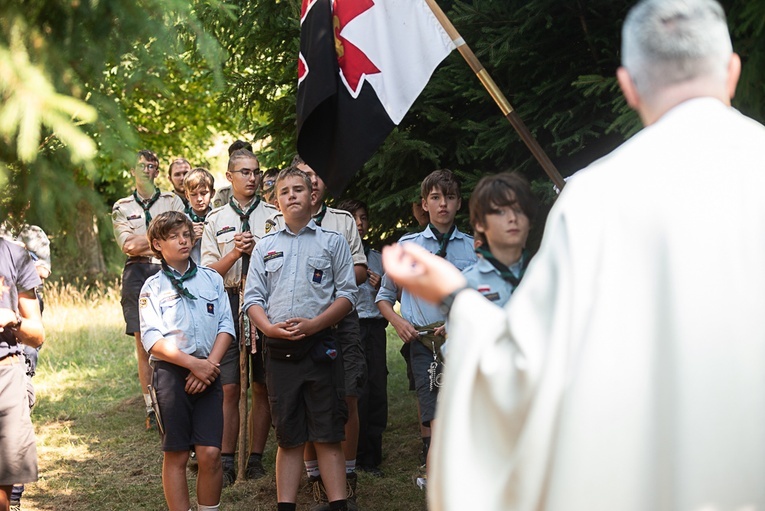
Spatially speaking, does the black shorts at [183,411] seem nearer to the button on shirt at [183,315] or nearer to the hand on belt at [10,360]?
the button on shirt at [183,315]

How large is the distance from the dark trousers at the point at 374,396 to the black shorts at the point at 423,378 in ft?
4.78

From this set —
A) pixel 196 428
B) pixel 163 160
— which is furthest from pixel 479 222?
pixel 163 160

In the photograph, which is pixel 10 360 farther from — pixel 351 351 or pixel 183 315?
pixel 351 351

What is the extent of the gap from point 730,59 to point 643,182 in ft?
1.67

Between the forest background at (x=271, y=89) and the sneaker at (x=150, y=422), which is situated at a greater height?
the forest background at (x=271, y=89)

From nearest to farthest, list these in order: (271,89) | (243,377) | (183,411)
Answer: (183,411) < (243,377) < (271,89)

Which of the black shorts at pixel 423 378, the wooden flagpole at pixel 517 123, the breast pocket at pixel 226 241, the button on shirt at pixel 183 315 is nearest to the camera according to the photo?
the wooden flagpole at pixel 517 123

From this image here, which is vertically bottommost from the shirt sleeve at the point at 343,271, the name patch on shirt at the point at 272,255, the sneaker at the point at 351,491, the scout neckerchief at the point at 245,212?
the sneaker at the point at 351,491

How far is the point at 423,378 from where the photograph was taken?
6.34 m

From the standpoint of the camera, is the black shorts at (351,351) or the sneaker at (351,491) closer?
the sneaker at (351,491)

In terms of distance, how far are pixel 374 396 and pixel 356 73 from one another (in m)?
2.98

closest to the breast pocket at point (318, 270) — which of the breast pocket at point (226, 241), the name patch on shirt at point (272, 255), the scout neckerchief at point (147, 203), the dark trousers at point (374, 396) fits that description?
the name patch on shirt at point (272, 255)

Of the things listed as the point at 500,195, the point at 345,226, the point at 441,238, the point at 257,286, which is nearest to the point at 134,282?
the point at 345,226

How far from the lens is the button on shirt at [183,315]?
590 cm
